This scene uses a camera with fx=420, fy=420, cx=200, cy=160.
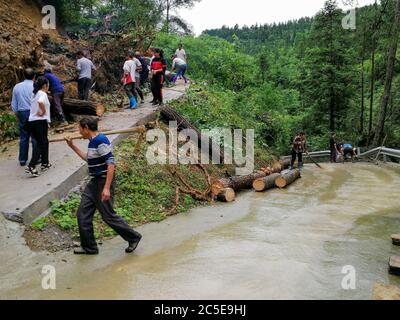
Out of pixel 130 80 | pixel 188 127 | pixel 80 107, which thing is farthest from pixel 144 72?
pixel 80 107

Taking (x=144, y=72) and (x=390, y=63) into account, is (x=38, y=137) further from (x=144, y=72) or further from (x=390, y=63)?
(x=390, y=63)

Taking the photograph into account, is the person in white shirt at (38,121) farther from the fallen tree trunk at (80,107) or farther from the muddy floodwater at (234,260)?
the fallen tree trunk at (80,107)

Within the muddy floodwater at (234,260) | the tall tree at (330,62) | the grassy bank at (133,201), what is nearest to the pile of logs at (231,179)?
the grassy bank at (133,201)

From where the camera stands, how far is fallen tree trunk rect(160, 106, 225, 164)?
13172 millimetres

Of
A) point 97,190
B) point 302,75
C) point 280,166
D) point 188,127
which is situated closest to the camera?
point 97,190

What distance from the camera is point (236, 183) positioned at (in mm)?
12117

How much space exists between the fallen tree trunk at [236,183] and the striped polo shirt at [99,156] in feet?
16.5

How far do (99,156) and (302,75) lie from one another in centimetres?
3195

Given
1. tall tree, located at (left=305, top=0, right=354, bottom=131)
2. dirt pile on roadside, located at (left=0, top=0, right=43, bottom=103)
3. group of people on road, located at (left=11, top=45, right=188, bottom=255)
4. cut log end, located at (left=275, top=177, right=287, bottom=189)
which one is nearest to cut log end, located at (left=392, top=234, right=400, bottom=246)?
group of people on road, located at (left=11, top=45, right=188, bottom=255)

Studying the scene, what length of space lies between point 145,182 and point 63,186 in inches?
80.8

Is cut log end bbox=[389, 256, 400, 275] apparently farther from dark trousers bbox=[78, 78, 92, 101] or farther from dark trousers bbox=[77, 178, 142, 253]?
dark trousers bbox=[78, 78, 92, 101]

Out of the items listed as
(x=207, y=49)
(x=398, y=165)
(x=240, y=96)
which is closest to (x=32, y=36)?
(x=240, y=96)

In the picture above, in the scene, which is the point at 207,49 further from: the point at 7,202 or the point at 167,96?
the point at 7,202

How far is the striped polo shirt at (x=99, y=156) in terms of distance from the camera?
6.02 metres
